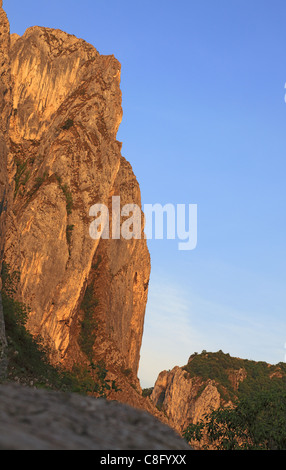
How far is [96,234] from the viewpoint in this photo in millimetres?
82375

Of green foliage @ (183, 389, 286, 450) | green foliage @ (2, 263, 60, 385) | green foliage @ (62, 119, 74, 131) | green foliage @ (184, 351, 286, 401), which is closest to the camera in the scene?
green foliage @ (183, 389, 286, 450)

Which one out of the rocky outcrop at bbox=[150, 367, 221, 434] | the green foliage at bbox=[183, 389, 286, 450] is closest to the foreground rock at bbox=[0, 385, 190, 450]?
the green foliage at bbox=[183, 389, 286, 450]

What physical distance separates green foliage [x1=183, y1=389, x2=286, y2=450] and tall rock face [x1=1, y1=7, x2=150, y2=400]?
141 ft

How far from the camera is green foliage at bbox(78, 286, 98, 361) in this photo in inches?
3187

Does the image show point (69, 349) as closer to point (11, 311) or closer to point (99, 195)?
point (99, 195)

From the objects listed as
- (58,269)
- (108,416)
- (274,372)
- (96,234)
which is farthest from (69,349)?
(274,372)

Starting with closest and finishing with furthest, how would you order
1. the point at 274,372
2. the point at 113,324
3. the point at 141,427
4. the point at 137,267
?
the point at 141,427 < the point at 113,324 < the point at 137,267 < the point at 274,372

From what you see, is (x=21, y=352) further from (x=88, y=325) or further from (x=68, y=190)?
(x=88, y=325)

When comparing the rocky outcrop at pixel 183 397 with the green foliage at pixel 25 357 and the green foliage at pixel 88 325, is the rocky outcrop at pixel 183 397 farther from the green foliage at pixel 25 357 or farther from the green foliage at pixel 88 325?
the green foliage at pixel 25 357

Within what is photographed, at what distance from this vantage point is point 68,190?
80.3 metres

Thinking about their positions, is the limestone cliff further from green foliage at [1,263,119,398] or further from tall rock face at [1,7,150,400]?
green foliage at [1,263,119,398]

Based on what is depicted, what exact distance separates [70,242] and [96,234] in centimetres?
553

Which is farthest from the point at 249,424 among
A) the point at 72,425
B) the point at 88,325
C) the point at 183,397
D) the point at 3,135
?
the point at 183,397

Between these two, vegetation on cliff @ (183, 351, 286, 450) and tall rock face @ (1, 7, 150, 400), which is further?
tall rock face @ (1, 7, 150, 400)
